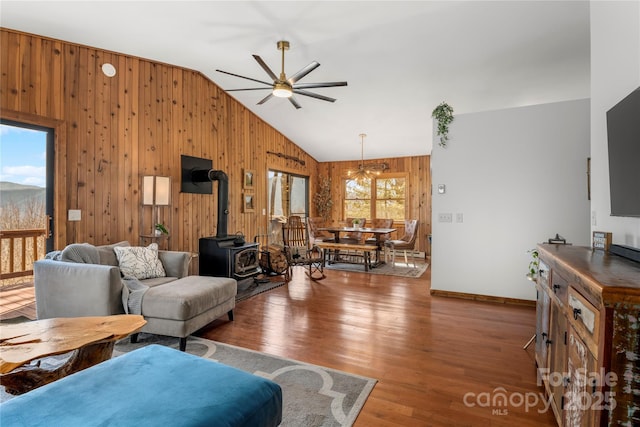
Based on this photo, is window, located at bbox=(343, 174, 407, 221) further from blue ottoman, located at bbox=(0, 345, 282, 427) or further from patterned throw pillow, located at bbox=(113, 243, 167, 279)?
blue ottoman, located at bbox=(0, 345, 282, 427)

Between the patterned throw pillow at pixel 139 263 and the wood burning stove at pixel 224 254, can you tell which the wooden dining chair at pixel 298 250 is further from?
the patterned throw pillow at pixel 139 263

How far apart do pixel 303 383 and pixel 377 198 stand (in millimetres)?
7117

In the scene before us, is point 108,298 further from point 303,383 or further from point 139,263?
point 303,383

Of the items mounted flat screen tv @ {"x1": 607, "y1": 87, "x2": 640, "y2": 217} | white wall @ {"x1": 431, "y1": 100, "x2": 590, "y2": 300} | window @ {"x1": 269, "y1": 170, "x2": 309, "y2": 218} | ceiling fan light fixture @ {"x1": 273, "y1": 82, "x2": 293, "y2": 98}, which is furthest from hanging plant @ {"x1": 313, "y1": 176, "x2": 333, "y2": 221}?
mounted flat screen tv @ {"x1": 607, "y1": 87, "x2": 640, "y2": 217}

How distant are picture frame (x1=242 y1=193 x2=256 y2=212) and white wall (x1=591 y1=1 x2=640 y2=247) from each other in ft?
16.9

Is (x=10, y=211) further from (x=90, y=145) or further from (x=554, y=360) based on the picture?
(x=554, y=360)

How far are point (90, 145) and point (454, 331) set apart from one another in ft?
15.6

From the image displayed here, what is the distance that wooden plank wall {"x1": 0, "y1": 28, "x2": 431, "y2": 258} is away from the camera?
11.3 feet

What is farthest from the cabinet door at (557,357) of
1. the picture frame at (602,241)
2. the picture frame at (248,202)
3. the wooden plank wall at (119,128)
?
the picture frame at (248,202)

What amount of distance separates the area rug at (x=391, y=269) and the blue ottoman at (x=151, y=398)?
4.74 metres

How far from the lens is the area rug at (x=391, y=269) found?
5819 mm

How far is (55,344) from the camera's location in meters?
1.71

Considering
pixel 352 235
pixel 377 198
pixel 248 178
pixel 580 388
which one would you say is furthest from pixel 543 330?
pixel 377 198

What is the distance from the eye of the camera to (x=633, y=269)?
1349 millimetres
